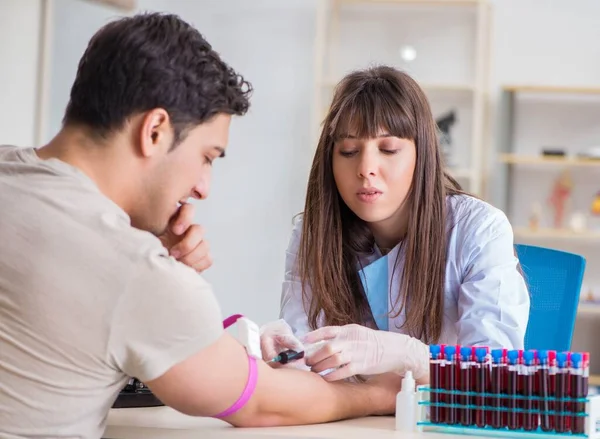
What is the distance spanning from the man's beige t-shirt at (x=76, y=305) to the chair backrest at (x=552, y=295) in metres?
1.04

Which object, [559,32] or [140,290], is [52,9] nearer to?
[559,32]

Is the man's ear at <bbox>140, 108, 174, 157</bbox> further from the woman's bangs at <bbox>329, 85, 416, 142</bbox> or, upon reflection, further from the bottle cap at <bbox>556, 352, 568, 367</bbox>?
the woman's bangs at <bbox>329, 85, 416, 142</bbox>

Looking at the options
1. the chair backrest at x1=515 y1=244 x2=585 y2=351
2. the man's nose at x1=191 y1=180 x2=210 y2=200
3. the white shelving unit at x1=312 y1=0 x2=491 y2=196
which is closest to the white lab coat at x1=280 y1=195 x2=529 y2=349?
the chair backrest at x1=515 y1=244 x2=585 y2=351

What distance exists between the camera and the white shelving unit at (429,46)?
4801mm

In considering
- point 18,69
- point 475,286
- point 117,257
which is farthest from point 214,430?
point 18,69

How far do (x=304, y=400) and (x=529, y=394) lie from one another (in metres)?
0.31

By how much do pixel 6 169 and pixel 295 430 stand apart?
1.70 feet

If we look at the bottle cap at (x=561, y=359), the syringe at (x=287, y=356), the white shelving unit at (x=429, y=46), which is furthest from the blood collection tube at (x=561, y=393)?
the white shelving unit at (x=429, y=46)

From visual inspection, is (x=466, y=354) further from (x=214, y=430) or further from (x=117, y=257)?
(x=117, y=257)

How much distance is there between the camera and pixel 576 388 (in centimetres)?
130

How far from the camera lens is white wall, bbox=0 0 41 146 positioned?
3906 millimetres

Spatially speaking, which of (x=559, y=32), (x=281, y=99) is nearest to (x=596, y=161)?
(x=559, y=32)

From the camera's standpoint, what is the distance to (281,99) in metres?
5.11

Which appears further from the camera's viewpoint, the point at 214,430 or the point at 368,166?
the point at 368,166
